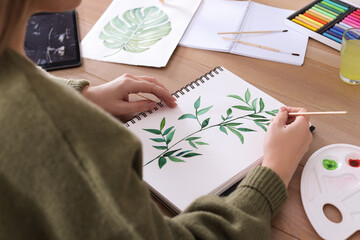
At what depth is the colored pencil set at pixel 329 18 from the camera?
3.04ft

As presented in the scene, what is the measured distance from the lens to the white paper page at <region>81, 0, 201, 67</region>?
3.06ft

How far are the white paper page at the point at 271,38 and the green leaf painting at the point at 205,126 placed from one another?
0.58ft

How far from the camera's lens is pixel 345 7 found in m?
0.97

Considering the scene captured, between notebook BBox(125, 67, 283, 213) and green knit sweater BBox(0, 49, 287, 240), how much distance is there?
197 mm

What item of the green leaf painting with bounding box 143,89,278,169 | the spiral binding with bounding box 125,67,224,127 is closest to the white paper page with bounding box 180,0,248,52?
the spiral binding with bounding box 125,67,224,127

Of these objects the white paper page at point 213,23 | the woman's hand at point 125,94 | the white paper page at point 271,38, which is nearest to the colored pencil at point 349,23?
the white paper page at point 271,38

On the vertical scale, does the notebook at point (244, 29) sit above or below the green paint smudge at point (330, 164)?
above

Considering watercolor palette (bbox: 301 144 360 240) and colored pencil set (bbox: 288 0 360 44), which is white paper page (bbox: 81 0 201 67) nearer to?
colored pencil set (bbox: 288 0 360 44)

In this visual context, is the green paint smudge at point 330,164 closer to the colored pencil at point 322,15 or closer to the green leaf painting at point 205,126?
the green leaf painting at point 205,126

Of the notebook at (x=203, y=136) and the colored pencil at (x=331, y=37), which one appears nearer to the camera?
the notebook at (x=203, y=136)

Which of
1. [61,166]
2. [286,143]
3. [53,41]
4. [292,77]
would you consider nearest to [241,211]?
[286,143]

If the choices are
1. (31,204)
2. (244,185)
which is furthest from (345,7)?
(31,204)

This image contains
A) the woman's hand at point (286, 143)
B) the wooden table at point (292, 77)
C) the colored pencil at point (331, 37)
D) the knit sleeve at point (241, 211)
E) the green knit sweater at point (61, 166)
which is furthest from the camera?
the colored pencil at point (331, 37)

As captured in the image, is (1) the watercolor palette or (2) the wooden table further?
(2) the wooden table
